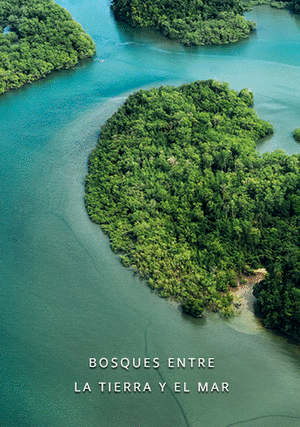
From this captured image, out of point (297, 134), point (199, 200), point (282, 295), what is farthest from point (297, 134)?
point (282, 295)

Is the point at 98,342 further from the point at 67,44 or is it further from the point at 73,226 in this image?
the point at 67,44

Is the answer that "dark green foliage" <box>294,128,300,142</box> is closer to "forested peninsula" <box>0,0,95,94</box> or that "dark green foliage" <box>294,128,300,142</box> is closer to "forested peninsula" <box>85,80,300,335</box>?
"forested peninsula" <box>85,80,300,335</box>

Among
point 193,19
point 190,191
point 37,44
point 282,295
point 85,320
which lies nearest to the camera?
Answer: point 282,295

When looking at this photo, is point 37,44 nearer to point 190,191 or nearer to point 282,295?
point 190,191

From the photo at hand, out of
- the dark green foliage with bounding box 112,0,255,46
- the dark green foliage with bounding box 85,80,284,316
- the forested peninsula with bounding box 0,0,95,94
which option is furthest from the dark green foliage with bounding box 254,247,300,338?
the forested peninsula with bounding box 0,0,95,94

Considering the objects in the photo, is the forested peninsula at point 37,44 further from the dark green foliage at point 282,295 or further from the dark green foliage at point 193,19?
the dark green foliage at point 282,295

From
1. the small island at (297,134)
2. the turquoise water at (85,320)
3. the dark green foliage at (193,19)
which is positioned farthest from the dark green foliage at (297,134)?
the dark green foliage at (193,19)
